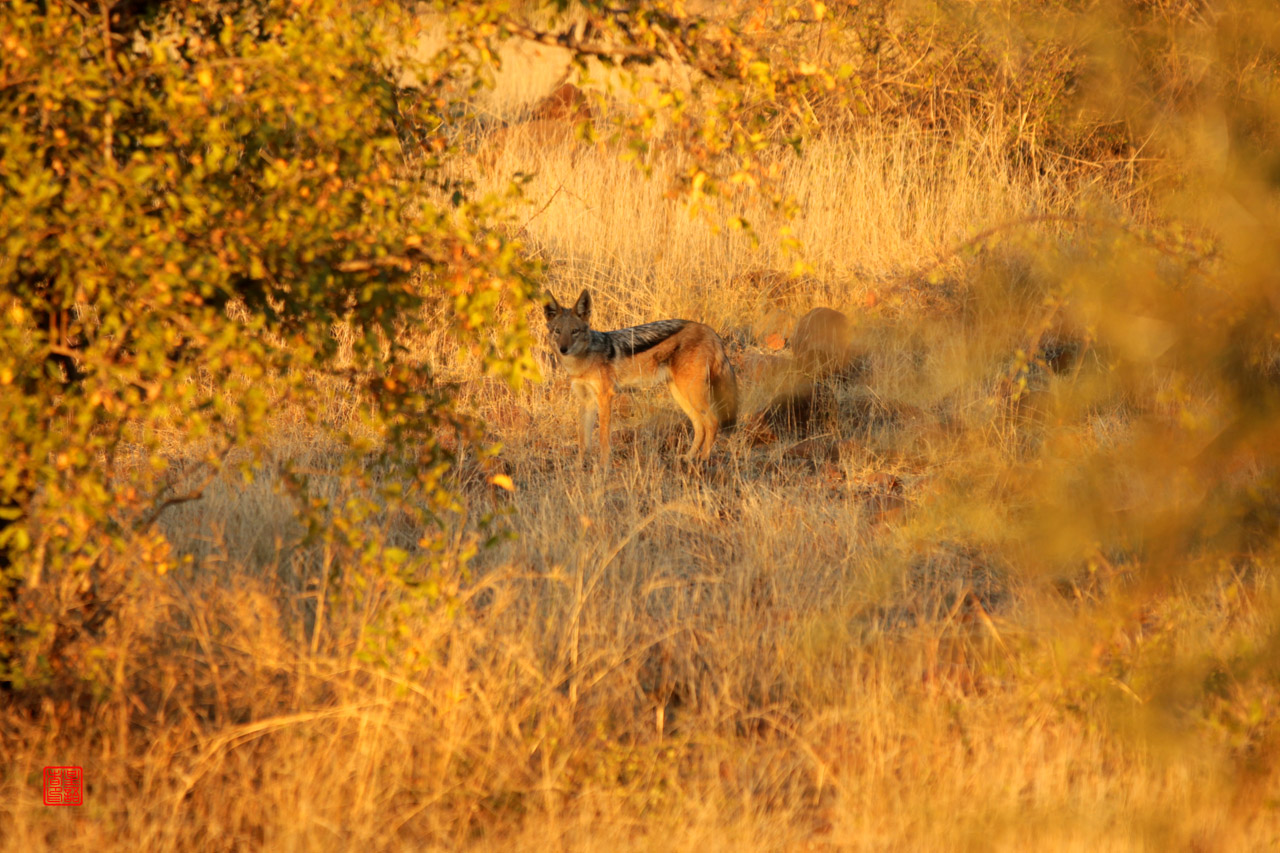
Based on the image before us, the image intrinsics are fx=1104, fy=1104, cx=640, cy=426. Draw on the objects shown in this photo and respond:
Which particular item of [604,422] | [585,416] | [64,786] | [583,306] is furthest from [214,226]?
[583,306]

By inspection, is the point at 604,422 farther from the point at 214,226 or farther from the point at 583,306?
the point at 214,226

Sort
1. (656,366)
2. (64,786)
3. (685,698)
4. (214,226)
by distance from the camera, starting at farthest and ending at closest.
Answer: (656,366)
(685,698)
(64,786)
(214,226)

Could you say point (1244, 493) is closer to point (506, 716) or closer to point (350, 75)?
point (506, 716)

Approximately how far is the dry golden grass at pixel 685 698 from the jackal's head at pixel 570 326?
1815mm

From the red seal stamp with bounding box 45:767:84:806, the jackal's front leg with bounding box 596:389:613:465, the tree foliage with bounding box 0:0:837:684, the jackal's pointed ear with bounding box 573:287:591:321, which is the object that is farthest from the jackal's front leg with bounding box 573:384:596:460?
the red seal stamp with bounding box 45:767:84:806

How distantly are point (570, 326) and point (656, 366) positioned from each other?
662 millimetres

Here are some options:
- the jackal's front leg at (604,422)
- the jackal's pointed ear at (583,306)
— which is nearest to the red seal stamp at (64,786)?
the jackal's front leg at (604,422)

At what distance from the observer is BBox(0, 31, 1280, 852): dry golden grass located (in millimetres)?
3131

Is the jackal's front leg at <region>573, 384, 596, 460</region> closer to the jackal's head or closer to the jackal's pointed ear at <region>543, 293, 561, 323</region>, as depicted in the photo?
the jackal's head

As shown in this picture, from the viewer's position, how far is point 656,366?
305 inches

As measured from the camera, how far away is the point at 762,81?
9.87ft

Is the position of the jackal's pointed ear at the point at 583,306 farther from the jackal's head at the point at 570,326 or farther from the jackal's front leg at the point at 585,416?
the jackal's front leg at the point at 585,416

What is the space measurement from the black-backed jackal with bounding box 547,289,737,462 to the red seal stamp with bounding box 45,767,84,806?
453 cm

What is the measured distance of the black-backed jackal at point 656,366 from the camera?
758 centimetres
